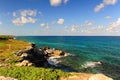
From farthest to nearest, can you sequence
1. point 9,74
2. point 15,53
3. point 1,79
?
point 15,53
point 9,74
point 1,79

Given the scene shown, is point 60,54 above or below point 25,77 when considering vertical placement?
below

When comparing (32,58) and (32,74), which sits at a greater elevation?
(32,74)

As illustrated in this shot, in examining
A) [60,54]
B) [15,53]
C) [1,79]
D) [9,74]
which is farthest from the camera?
[60,54]

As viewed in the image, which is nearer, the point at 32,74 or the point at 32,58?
the point at 32,74

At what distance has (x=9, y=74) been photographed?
749 inches

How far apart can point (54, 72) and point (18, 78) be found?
163 inches

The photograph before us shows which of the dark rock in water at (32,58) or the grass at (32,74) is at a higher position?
the grass at (32,74)

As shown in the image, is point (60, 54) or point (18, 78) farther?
point (60, 54)

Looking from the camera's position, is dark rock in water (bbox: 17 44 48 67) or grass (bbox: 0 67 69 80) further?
dark rock in water (bbox: 17 44 48 67)

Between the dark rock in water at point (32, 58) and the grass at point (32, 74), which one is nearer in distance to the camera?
the grass at point (32, 74)

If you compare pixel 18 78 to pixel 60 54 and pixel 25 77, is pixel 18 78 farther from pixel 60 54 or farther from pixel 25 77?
pixel 60 54

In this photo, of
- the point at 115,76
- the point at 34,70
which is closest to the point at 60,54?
the point at 115,76

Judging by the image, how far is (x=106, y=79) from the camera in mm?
17047

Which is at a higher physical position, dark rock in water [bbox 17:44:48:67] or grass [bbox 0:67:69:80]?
grass [bbox 0:67:69:80]
